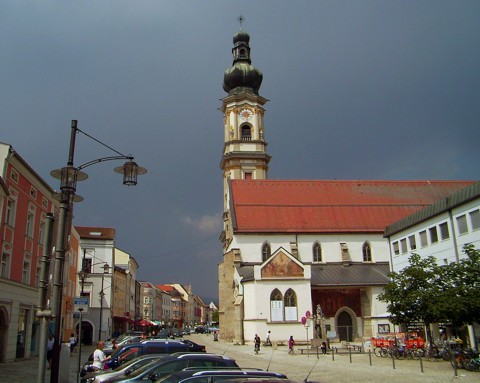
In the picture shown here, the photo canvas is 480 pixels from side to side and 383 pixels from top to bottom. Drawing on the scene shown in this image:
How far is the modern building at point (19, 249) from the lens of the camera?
24719mm

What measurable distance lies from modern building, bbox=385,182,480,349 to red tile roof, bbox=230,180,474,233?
12627 millimetres

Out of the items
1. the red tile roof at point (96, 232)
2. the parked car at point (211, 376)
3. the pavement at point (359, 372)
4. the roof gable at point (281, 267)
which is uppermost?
the red tile roof at point (96, 232)

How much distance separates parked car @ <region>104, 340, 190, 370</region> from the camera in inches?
701

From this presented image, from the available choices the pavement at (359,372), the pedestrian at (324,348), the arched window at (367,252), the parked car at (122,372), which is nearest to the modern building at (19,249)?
the pavement at (359,372)

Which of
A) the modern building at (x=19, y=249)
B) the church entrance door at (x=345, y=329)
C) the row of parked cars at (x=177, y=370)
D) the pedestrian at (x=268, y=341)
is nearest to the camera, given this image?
the row of parked cars at (x=177, y=370)

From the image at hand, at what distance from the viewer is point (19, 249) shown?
27203mm

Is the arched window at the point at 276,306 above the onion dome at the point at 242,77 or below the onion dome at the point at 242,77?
below

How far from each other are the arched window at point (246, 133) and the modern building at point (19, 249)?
112ft

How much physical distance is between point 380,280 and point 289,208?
40.0ft

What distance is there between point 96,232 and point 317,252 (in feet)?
93.4

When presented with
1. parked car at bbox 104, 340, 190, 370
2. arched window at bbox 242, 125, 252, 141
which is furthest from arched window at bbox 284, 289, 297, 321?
arched window at bbox 242, 125, 252, 141

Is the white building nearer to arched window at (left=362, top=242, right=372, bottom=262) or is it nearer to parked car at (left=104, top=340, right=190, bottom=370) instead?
arched window at (left=362, top=242, right=372, bottom=262)

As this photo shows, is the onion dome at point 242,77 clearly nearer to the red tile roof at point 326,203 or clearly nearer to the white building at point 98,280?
the red tile roof at point 326,203

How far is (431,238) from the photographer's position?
3266 centimetres
